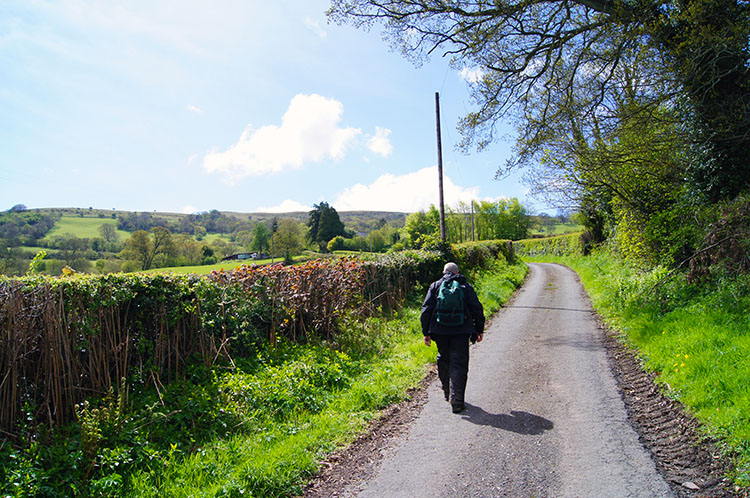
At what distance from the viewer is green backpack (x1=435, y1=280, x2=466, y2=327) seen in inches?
222

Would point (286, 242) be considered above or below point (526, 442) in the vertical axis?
above

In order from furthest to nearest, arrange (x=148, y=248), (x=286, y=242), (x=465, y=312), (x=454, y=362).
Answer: (x=286, y=242), (x=148, y=248), (x=465, y=312), (x=454, y=362)

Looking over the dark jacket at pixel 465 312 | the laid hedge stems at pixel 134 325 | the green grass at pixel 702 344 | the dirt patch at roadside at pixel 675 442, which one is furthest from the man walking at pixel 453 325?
the laid hedge stems at pixel 134 325

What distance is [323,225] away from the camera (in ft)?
264

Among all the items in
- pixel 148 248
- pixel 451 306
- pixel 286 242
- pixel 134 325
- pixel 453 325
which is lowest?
pixel 453 325

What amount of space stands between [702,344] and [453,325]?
396 centimetres

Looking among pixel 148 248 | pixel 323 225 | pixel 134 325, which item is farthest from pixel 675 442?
pixel 323 225

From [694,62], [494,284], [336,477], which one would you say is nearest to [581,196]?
[494,284]

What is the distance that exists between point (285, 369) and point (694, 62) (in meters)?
10.3

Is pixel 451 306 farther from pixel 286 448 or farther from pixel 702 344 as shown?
pixel 702 344

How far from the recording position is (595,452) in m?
4.10

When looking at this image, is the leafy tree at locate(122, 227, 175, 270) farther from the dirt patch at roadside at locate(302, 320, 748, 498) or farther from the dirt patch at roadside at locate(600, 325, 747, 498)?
the dirt patch at roadside at locate(600, 325, 747, 498)

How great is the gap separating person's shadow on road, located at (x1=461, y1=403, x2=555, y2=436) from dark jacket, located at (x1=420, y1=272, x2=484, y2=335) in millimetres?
1066

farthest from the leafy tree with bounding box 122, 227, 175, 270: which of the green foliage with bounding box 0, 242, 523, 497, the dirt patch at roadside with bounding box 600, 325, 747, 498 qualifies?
the dirt patch at roadside with bounding box 600, 325, 747, 498
